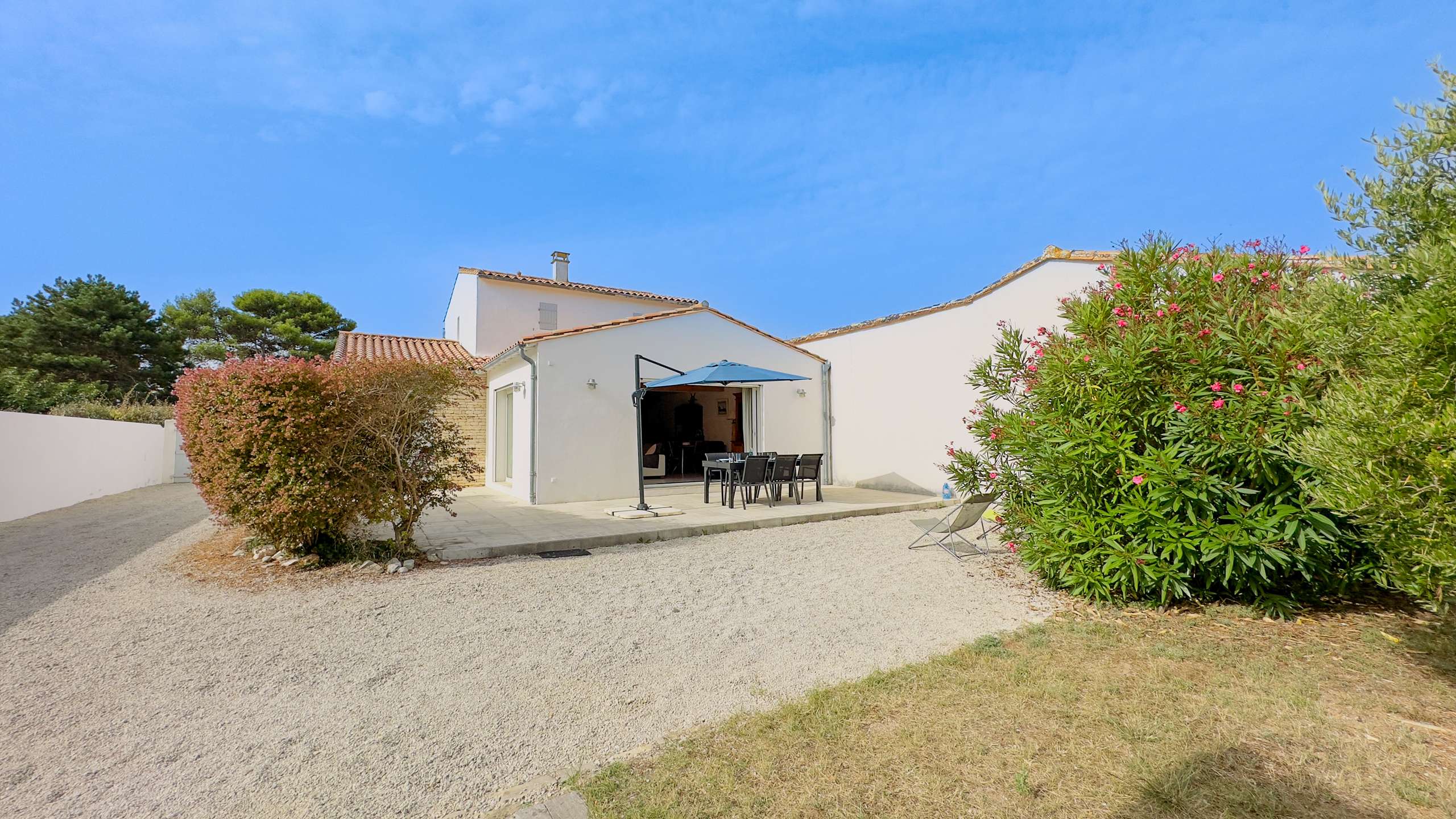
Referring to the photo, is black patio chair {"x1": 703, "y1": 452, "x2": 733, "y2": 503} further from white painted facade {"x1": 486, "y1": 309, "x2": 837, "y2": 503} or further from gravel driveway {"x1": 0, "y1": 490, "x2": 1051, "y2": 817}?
gravel driveway {"x1": 0, "y1": 490, "x2": 1051, "y2": 817}

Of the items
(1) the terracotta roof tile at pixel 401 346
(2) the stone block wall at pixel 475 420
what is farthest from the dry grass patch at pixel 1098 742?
(1) the terracotta roof tile at pixel 401 346

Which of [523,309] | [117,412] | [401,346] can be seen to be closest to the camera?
[117,412]

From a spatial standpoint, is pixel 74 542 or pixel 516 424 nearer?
pixel 74 542

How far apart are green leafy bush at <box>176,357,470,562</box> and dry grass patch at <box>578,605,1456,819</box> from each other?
4827 millimetres

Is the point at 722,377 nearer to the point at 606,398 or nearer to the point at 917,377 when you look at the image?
the point at 606,398

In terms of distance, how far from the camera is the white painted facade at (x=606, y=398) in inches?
426

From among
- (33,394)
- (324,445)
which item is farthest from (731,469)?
(33,394)

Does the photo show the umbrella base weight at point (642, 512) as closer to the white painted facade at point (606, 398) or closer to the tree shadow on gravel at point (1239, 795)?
the white painted facade at point (606, 398)

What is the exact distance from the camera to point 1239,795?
218 cm

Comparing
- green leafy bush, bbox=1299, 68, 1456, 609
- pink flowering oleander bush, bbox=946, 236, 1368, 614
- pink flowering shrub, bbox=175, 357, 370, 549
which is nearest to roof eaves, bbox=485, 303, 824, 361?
pink flowering shrub, bbox=175, 357, 370, 549

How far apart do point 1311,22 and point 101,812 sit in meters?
12.1

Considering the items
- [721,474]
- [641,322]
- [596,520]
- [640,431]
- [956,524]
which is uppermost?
[641,322]

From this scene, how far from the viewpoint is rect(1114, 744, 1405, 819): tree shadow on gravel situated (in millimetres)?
2074

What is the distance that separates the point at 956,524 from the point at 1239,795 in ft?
14.6
